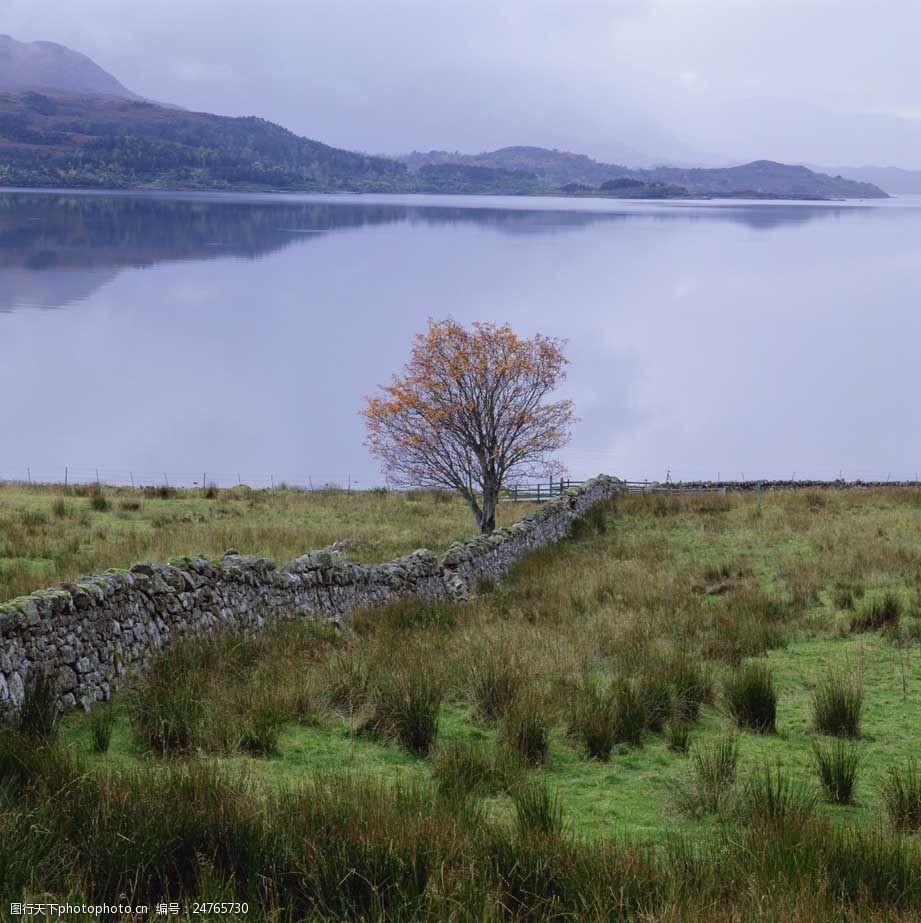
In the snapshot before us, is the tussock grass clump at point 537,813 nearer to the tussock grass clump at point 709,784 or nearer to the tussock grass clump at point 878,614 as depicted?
the tussock grass clump at point 709,784

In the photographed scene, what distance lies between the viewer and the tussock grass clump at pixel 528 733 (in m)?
6.91

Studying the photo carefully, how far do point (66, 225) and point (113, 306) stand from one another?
8052cm

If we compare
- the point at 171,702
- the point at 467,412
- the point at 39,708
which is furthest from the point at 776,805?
the point at 467,412

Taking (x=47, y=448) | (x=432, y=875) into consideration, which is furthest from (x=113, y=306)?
(x=432, y=875)

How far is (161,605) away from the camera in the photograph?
8820mm

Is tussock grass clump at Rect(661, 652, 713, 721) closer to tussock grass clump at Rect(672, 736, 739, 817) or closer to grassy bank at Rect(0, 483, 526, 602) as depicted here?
tussock grass clump at Rect(672, 736, 739, 817)

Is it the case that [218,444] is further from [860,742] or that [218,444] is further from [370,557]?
[860,742]

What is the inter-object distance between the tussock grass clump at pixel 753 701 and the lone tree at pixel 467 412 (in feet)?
59.8

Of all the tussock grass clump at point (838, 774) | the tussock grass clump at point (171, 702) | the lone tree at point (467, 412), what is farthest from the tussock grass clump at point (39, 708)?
the lone tree at point (467, 412)

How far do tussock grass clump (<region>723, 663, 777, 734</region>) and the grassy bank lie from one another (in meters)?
7.23

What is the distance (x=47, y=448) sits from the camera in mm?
54500

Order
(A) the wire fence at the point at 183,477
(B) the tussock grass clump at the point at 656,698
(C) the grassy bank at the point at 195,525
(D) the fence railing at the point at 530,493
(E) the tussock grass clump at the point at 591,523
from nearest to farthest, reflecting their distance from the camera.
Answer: (B) the tussock grass clump at the point at 656,698, (C) the grassy bank at the point at 195,525, (E) the tussock grass clump at the point at 591,523, (D) the fence railing at the point at 530,493, (A) the wire fence at the point at 183,477

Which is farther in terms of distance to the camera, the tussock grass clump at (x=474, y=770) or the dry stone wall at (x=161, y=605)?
the dry stone wall at (x=161, y=605)

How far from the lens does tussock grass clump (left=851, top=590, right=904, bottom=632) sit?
11.9 meters
